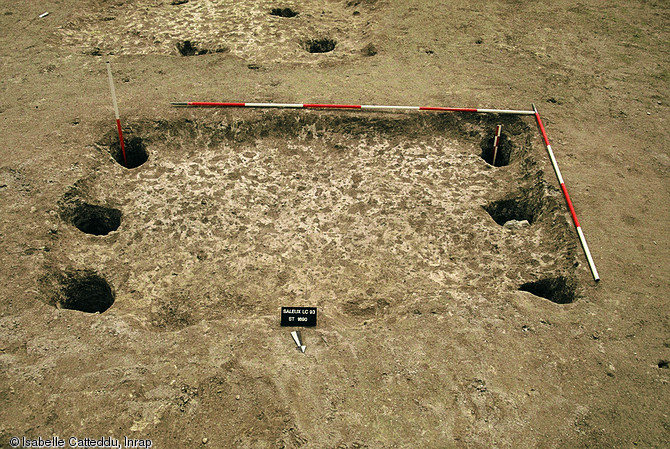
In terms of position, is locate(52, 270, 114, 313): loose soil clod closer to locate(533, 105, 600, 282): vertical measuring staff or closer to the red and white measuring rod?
the red and white measuring rod

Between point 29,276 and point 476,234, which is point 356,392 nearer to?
point 476,234

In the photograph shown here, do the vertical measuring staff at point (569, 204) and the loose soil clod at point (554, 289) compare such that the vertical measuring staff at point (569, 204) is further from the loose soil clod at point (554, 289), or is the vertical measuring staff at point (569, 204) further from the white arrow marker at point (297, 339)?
the white arrow marker at point (297, 339)

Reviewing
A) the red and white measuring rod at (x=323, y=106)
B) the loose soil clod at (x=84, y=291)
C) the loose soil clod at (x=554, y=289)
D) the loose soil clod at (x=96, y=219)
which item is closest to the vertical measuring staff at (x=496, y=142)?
the red and white measuring rod at (x=323, y=106)

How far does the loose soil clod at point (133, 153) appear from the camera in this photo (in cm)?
761

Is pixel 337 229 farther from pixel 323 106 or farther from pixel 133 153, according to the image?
pixel 133 153

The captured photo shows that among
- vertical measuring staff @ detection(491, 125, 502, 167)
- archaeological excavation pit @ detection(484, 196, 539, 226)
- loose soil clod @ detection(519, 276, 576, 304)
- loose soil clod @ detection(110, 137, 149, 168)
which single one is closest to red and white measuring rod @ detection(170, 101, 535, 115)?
vertical measuring staff @ detection(491, 125, 502, 167)

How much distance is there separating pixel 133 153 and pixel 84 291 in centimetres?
253

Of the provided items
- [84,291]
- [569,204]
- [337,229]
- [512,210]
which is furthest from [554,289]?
[84,291]

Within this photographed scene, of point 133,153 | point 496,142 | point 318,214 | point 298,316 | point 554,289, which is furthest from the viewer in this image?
point 133,153

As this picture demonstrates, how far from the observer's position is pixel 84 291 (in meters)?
6.17

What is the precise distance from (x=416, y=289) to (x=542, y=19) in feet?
22.7

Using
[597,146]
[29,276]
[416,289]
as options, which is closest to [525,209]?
[597,146]

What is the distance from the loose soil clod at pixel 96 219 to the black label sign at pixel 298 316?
10.1 ft

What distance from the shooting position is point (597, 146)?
7.30m
